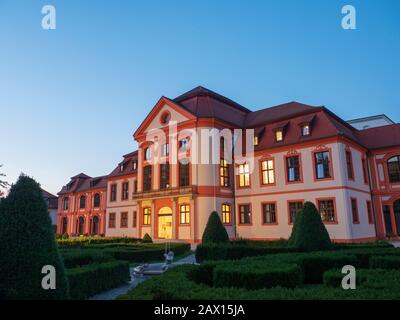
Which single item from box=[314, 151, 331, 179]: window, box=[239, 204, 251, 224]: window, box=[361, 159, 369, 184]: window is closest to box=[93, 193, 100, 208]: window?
box=[239, 204, 251, 224]: window

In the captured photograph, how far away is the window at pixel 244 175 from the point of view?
2900 centimetres

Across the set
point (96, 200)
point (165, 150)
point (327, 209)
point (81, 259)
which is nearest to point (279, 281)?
point (81, 259)

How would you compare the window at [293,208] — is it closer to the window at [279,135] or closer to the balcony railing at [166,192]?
the window at [279,135]

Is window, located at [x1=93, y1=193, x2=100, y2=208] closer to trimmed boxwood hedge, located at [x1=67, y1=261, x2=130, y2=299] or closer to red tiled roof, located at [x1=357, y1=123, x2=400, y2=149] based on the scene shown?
red tiled roof, located at [x1=357, y1=123, x2=400, y2=149]

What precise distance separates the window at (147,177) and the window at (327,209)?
17.0 metres

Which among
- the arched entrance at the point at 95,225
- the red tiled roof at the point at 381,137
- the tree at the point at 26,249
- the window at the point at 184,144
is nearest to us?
the tree at the point at 26,249

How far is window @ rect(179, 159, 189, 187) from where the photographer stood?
2894 centimetres

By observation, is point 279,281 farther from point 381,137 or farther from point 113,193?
point 113,193

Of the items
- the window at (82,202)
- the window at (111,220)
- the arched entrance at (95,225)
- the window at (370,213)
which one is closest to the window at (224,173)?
the window at (370,213)

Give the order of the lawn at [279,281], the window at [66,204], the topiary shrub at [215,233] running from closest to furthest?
the lawn at [279,281] → the topiary shrub at [215,233] → the window at [66,204]

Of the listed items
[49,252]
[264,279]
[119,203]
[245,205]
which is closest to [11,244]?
[49,252]
